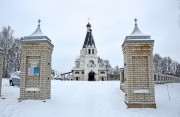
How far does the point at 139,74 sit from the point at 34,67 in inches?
238

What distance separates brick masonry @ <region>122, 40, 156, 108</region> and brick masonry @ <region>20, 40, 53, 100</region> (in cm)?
469

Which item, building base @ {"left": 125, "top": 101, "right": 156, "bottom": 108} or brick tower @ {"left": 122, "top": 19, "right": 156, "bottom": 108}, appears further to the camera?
brick tower @ {"left": 122, "top": 19, "right": 156, "bottom": 108}

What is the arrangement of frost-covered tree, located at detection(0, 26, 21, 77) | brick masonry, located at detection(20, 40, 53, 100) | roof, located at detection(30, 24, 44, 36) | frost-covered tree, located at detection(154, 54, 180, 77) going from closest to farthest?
brick masonry, located at detection(20, 40, 53, 100) < roof, located at detection(30, 24, 44, 36) < frost-covered tree, located at detection(0, 26, 21, 77) < frost-covered tree, located at detection(154, 54, 180, 77)

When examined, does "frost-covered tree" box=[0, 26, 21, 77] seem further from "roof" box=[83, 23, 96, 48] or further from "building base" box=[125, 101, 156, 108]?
"building base" box=[125, 101, 156, 108]

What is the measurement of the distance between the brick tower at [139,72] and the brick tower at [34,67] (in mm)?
4692

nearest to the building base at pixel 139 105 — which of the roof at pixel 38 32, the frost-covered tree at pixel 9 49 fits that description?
the roof at pixel 38 32

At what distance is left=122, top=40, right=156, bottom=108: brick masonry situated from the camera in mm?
11336

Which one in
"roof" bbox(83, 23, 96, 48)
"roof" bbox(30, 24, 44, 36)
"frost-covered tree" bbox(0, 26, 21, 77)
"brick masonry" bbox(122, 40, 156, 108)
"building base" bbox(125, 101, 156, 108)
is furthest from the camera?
"roof" bbox(83, 23, 96, 48)

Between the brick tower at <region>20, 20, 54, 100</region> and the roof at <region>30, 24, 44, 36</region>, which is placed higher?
the roof at <region>30, 24, 44, 36</region>

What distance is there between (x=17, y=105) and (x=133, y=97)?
20.2 feet

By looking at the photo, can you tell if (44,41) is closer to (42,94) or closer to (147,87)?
(42,94)

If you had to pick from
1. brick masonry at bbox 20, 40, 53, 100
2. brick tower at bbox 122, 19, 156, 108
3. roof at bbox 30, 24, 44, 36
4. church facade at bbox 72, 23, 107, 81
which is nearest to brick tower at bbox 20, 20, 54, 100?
brick masonry at bbox 20, 40, 53, 100

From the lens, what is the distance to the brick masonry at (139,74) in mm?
11336

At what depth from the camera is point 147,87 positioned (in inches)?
456
